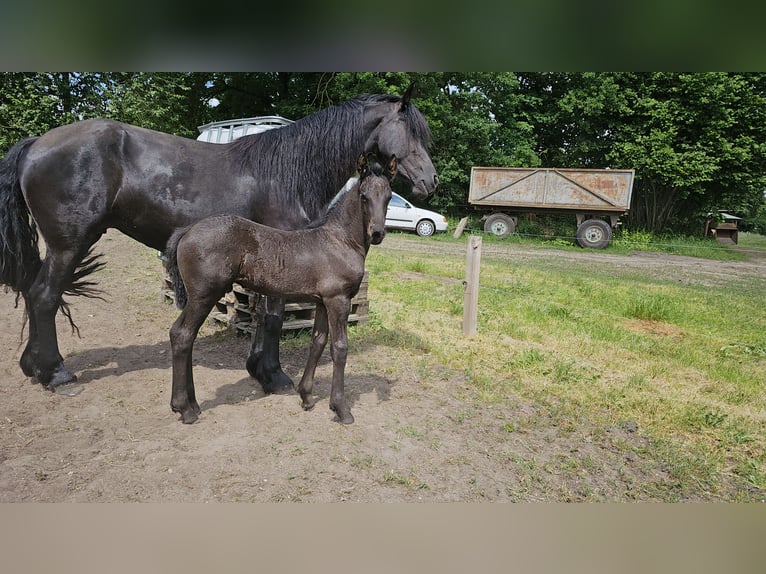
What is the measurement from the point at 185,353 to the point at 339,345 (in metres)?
1.13

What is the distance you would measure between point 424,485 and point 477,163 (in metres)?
19.5

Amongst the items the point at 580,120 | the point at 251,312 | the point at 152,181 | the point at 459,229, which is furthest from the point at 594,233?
the point at 152,181

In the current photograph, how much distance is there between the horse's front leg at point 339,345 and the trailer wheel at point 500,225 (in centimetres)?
1489

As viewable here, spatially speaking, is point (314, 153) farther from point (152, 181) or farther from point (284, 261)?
point (152, 181)

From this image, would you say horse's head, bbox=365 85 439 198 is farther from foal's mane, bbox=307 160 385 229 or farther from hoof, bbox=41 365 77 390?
hoof, bbox=41 365 77 390

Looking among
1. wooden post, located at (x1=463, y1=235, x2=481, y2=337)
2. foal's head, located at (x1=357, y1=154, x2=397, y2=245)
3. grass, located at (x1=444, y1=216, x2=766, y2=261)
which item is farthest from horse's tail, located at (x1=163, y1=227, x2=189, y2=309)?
grass, located at (x1=444, y1=216, x2=766, y2=261)

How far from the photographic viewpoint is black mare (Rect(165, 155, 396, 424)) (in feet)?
10.6

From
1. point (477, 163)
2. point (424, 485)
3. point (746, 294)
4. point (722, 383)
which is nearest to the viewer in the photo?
point (424, 485)

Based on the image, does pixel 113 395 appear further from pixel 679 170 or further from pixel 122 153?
pixel 679 170

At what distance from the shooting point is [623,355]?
5676 mm

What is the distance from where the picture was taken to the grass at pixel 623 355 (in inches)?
142

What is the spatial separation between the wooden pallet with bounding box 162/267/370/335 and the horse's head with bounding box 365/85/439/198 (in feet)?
6.36

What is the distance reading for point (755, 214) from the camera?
3931 centimetres
